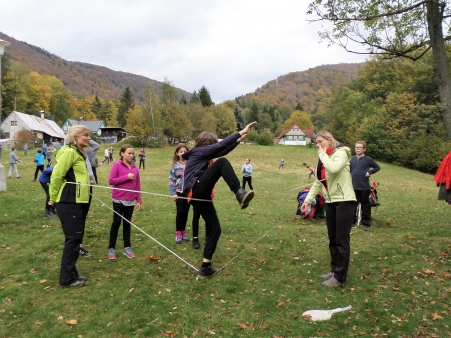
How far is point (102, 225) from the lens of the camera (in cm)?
802

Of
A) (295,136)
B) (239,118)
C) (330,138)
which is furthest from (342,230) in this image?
(295,136)

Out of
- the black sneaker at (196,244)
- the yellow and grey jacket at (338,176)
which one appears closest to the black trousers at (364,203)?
the yellow and grey jacket at (338,176)

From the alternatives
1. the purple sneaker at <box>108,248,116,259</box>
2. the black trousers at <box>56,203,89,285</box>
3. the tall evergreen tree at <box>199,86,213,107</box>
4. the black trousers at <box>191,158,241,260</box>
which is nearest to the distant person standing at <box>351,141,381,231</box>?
the black trousers at <box>191,158,241,260</box>

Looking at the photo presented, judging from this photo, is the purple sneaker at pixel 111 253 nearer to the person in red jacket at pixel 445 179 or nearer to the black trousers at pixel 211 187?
the black trousers at pixel 211 187

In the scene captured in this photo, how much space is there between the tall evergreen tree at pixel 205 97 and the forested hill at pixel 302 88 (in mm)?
49792

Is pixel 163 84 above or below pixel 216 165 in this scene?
above

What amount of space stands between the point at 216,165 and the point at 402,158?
1843 inches

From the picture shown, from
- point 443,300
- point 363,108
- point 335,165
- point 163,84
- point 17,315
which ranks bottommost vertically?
point 443,300

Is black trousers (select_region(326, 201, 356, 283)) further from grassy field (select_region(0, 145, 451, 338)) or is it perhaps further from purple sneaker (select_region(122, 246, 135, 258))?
purple sneaker (select_region(122, 246, 135, 258))

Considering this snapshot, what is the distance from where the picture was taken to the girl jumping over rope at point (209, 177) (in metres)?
4.45

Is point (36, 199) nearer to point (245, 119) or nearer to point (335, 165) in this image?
point (335, 165)

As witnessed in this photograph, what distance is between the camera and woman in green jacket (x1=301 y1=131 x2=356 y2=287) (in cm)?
455

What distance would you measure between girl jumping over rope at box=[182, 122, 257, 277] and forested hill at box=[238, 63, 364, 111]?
127 m

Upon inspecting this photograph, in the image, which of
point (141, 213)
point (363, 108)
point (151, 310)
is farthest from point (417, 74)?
point (151, 310)
